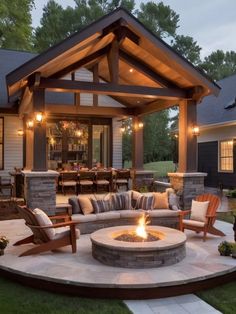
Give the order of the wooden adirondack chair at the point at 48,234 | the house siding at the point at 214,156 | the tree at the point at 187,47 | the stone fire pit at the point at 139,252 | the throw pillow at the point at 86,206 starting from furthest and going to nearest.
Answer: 1. the tree at the point at 187,47
2. the house siding at the point at 214,156
3. the throw pillow at the point at 86,206
4. the wooden adirondack chair at the point at 48,234
5. the stone fire pit at the point at 139,252

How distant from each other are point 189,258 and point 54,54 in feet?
16.7

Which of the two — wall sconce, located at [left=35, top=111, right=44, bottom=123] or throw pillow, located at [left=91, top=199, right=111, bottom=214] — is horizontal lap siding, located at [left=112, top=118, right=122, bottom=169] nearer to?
wall sconce, located at [left=35, top=111, right=44, bottom=123]

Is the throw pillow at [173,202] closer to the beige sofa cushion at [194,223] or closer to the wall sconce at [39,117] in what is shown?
the beige sofa cushion at [194,223]

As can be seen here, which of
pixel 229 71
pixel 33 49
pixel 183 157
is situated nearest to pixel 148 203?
pixel 183 157

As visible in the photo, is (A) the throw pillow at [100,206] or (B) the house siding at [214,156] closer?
(A) the throw pillow at [100,206]

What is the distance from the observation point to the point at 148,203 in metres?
8.55

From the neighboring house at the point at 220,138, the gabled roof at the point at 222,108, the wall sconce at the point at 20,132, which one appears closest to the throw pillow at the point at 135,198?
the wall sconce at the point at 20,132

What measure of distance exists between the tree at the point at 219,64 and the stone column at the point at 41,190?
27.6 metres

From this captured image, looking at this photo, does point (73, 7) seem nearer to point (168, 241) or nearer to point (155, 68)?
point (155, 68)

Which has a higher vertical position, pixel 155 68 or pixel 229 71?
pixel 229 71

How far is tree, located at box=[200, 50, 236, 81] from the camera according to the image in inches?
1308

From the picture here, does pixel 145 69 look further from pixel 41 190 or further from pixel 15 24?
pixel 15 24

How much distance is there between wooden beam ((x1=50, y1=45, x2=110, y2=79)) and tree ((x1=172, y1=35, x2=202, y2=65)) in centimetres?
2231

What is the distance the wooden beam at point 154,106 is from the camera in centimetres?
1046
